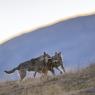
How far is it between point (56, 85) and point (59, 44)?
404 cm

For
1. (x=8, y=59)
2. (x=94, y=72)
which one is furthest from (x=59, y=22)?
(x=94, y=72)

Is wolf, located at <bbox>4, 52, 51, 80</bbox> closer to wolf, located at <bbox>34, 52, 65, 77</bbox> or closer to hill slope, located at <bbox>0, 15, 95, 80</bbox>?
wolf, located at <bbox>34, 52, 65, 77</bbox>

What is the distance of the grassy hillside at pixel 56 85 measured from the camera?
28.2 ft

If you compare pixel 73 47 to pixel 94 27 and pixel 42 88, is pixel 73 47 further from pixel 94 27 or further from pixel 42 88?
pixel 42 88

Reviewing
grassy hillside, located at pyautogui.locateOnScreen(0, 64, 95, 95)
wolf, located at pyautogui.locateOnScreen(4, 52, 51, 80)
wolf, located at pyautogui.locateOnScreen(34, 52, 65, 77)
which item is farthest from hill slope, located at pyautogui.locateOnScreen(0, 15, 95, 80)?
grassy hillside, located at pyautogui.locateOnScreen(0, 64, 95, 95)

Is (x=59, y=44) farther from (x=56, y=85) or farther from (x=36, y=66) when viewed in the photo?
(x=56, y=85)

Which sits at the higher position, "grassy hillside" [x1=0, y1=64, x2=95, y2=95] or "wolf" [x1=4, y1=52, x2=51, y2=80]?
"wolf" [x1=4, y1=52, x2=51, y2=80]

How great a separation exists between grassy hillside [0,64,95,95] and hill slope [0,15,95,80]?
73 cm

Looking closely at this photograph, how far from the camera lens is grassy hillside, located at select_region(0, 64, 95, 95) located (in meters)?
8.59

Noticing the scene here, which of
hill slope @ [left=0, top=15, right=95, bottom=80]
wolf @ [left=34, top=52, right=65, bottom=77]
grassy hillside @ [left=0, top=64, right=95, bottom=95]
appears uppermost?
hill slope @ [left=0, top=15, right=95, bottom=80]

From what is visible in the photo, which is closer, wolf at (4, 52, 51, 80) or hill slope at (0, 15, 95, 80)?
wolf at (4, 52, 51, 80)

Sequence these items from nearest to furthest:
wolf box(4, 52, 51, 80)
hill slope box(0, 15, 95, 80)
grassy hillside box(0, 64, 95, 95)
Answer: grassy hillside box(0, 64, 95, 95)
wolf box(4, 52, 51, 80)
hill slope box(0, 15, 95, 80)

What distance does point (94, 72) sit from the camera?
33.1 feet

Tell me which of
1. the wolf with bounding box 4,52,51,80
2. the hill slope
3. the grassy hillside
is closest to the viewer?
the grassy hillside
